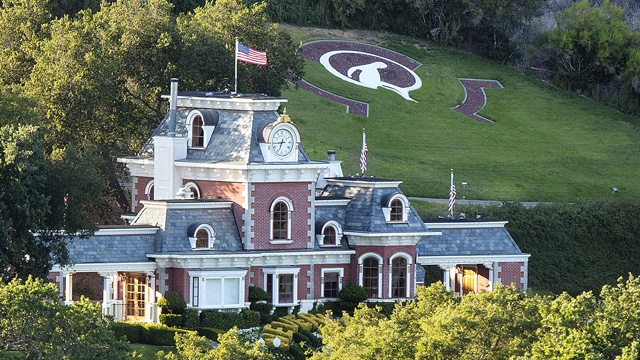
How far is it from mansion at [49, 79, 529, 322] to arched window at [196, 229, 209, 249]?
4cm

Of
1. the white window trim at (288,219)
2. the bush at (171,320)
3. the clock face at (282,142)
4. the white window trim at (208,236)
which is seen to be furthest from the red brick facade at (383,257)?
the bush at (171,320)

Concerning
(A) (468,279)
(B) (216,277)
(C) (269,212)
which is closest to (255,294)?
(B) (216,277)

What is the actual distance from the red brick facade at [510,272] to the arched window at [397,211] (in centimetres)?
735

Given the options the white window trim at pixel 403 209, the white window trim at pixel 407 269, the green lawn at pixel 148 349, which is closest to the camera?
the green lawn at pixel 148 349

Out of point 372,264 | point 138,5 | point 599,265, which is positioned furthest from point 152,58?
point 599,265

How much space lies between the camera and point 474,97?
146m

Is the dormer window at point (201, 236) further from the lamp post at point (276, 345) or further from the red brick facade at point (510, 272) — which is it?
the red brick facade at point (510, 272)

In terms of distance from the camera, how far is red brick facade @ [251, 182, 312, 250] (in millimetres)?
97125

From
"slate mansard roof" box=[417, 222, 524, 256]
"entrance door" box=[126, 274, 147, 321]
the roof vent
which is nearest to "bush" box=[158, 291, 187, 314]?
"entrance door" box=[126, 274, 147, 321]

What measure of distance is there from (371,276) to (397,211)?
10.1ft

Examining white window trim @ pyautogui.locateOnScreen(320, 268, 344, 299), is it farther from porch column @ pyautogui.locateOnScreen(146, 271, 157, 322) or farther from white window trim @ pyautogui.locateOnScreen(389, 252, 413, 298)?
porch column @ pyautogui.locateOnScreen(146, 271, 157, 322)

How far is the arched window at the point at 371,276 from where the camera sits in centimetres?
10025

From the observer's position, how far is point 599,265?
12250cm

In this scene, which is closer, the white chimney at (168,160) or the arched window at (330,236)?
the white chimney at (168,160)
